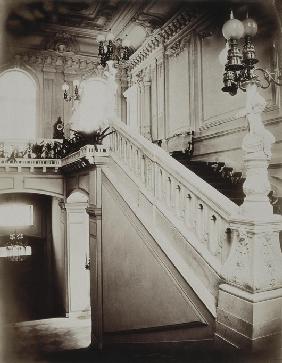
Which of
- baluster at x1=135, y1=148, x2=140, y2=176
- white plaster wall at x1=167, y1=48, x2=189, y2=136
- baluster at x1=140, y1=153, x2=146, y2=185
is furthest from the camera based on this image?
white plaster wall at x1=167, y1=48, x2=189, y2=136

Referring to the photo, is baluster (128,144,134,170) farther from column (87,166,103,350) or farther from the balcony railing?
the balcony railing

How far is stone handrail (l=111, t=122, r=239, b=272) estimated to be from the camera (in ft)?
11.4

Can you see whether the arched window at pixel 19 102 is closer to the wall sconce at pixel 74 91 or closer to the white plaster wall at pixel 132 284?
the wall sconce at pixel 74 91

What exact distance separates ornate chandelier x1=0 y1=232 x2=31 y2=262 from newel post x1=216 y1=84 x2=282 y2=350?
11233 mm

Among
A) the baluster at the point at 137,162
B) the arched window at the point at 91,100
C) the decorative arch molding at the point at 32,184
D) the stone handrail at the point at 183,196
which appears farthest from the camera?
the arched window at the point at 91,100

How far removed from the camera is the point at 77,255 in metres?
11.1

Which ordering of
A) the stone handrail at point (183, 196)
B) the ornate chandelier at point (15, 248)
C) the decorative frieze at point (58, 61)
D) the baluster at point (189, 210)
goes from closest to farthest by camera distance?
the stone handrail at point (183, 196), the baluster at point (189, 210), the decorative frieze at point (58, 61), the ornate chandelier at point (15, 248)

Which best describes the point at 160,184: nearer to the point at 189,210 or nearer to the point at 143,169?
the point at 143,169

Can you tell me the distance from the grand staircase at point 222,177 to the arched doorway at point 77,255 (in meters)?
4.36

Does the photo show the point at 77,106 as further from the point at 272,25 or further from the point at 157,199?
the point at 157,199

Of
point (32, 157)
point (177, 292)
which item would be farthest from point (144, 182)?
point (32, 157)

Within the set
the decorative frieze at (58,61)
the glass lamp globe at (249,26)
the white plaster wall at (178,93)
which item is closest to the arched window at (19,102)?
the decorative frieze at (58,61)

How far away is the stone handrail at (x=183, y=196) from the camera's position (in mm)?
3463

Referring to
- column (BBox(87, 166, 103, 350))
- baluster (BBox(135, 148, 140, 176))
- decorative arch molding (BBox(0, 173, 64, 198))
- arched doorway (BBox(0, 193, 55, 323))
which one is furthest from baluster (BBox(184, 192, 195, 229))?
arched doorway (BBox(0, 193, 55, 323))
